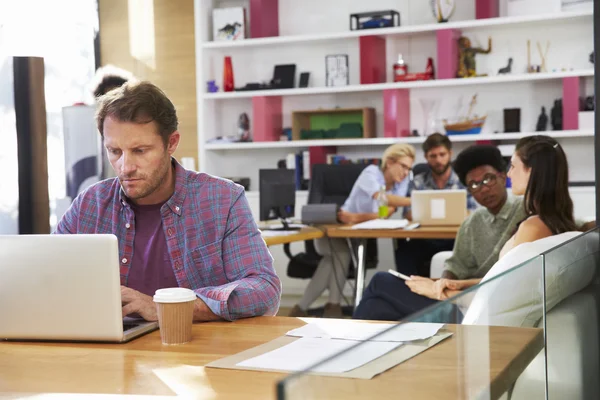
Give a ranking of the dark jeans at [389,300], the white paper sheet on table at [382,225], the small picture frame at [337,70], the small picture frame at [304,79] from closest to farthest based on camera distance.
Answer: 1. the dark jeans at [389,300]
2. the white paper sheet on table at [382,225]
3. the small picture frame at [337,70]
4. the small picture frame at [304,79]

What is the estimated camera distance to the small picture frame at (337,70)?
6.32 metres

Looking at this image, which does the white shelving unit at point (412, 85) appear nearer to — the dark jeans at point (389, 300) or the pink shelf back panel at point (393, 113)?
the pink shelf back panel at point (393, 113)

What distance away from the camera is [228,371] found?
4.43 feet

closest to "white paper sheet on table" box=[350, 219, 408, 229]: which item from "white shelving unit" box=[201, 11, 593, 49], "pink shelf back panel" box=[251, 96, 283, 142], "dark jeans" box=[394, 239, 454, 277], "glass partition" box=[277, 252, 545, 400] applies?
"dark jeans" box=[394, 239, 454, 277]

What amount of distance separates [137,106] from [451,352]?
1.28m

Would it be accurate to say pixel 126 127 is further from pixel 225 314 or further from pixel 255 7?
pixel 255 7

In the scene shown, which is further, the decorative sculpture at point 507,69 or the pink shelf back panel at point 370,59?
the pink shelf back panel at point 370,59

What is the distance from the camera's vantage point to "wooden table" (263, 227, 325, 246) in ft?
14.1

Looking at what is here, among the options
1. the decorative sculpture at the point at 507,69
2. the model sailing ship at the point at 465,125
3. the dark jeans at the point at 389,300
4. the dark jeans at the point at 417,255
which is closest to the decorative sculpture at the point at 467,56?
the decorative sculpture at the point at 507,69

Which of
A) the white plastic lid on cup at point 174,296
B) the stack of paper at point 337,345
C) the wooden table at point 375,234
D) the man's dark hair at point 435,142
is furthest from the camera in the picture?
the man's dark hair at point 435,142

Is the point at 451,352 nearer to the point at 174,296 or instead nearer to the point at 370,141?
the point at 174,296

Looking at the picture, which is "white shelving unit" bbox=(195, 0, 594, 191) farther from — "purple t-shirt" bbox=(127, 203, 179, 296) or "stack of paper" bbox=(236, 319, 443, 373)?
"stack of paper" bbox=(236, 319, 443, 373)

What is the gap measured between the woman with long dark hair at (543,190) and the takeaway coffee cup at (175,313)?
5.37 feet

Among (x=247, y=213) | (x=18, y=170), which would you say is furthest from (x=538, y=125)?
(x=247, y=213)
